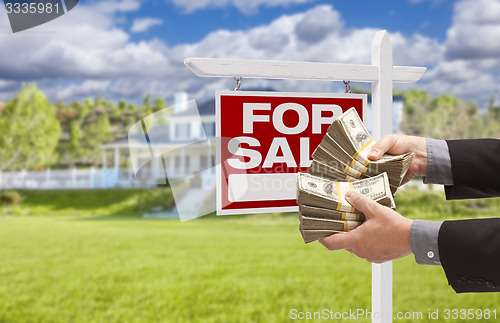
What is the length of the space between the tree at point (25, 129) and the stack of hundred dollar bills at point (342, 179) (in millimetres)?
14539

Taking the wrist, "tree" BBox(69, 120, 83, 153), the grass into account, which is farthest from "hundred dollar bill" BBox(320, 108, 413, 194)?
"tree" BBox(69, 120, 83, 153)

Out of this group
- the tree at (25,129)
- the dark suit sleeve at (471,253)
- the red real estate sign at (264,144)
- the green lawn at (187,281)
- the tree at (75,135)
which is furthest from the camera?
the tree at (75,135)

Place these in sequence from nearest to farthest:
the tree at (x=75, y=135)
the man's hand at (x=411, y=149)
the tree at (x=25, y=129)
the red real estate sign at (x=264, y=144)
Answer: the man's hand at (x=411, y=149) → the red real estate sign at (x=264, y=144) → the tree at (x=25, y=129) → the tree at (x=75, y=135)

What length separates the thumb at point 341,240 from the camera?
1.32m

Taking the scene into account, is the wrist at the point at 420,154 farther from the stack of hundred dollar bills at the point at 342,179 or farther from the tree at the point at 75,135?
the tree at the point at 75,135

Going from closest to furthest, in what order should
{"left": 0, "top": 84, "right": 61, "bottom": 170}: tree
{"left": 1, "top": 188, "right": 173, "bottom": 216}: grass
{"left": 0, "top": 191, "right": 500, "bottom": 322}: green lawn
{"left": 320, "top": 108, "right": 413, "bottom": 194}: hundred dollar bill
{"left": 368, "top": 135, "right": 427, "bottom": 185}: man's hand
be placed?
{"left": 320, "top": 108, "right": 413, "bottom": 194}: hundred dollar bill < {"left": 368, "top": 135, "right": 427, "bottom": 185}: man's hand < {"left": 0, "top": 191, "right": 500, "bottom": 322}: green lawn < {"left": 1, "top": 188, "right": 173, "bottom": 216}: grass < {"left": 0, "top": 84, "right": 61, "bottom": 170}: tree

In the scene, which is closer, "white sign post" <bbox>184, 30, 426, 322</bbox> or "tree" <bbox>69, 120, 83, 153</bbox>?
"white sign post" <bbox>184, 30, 426, 322</bbox>

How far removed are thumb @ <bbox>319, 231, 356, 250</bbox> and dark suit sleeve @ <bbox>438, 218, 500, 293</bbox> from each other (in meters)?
0.25

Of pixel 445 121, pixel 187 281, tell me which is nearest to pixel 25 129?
pixel 187 281

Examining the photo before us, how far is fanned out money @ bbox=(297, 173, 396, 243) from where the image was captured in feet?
4.41

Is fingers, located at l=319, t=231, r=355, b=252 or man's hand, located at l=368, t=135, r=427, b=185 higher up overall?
man's hand, located at l=368, t=135, r=427, b=185

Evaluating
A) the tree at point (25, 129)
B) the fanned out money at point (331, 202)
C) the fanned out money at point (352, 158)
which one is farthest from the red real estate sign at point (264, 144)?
the tree at point (25, 129)

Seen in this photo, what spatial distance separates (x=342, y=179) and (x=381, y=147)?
19cm

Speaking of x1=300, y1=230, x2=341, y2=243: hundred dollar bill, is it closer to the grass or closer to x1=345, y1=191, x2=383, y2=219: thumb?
x1=345, y1=191, x2=383, y2=219: thumb
